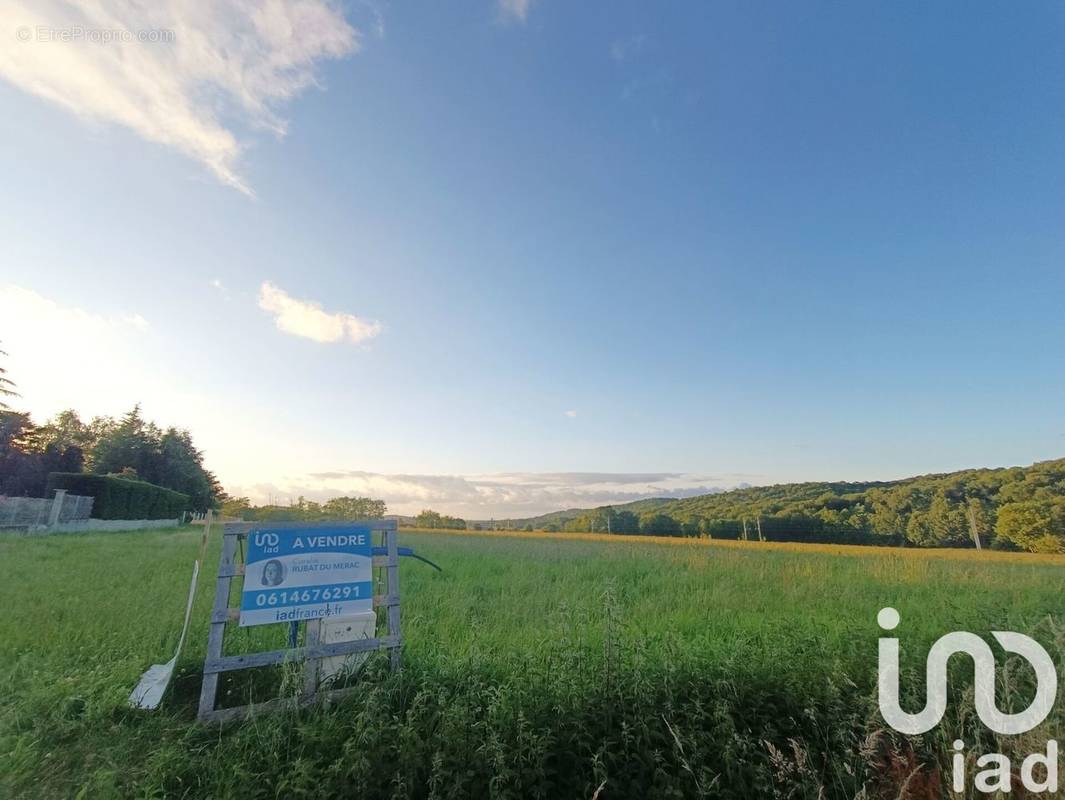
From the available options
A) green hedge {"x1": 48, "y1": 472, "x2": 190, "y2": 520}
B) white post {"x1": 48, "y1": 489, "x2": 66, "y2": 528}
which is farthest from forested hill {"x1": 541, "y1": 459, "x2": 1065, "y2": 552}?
white post {"x1": 48, "y1": 489, "x2": 66, "y2": 528}

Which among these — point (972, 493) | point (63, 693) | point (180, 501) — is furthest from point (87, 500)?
point (972, 493)

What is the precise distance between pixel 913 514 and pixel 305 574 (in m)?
74.5

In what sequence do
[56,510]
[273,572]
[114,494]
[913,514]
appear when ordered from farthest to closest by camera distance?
1. [913,514]
2. [114,494]
3. [56,510]
4. [273,572]

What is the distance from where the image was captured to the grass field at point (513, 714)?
10.5 ft

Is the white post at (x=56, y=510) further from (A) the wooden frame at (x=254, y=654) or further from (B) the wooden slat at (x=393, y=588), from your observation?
(B) the wooden slat at (x=393, y=588)

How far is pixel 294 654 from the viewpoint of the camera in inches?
170

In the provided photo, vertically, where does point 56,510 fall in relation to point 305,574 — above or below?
below

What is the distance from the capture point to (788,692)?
4176mm

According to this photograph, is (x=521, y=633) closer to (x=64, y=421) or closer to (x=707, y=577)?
(x=707, y=577)

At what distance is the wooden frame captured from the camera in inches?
159

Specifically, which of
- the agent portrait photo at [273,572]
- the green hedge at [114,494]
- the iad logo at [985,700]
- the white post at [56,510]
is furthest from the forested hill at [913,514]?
the white post at [56,510]

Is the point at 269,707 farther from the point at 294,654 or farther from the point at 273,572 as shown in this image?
the point at 273,572

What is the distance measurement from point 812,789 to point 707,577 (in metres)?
8.19

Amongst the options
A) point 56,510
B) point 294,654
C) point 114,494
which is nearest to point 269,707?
point 294,654
